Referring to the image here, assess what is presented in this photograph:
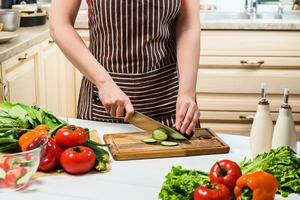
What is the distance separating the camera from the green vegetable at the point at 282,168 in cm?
120

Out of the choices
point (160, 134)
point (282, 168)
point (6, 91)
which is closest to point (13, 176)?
point (160, 134)

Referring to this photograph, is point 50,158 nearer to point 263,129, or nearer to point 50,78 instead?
point 263,129

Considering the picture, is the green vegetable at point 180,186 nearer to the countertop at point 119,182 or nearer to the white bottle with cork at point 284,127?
the countertop at point 119,182

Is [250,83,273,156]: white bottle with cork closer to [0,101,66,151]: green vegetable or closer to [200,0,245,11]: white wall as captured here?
[0,101,66,151]: green vegetable

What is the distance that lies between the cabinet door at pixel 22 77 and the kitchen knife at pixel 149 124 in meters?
1.19

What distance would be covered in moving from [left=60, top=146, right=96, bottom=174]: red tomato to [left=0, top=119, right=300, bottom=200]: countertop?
2cm

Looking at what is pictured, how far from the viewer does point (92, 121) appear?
5.87 feet

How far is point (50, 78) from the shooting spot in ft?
11.0

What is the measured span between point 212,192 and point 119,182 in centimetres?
28

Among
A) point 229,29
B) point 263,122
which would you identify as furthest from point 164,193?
point 229,29

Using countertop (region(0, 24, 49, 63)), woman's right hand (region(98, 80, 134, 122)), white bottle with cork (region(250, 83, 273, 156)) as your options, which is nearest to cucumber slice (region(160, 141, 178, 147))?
woman's right hand (region(98, 80, 134, 122))

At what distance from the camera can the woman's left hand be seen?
1561 mm

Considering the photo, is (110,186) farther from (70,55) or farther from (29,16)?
(29,16)

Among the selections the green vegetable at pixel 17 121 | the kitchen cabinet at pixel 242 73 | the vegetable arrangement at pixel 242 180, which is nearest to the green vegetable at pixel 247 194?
the vegetable arrangement at pixel 242 180
